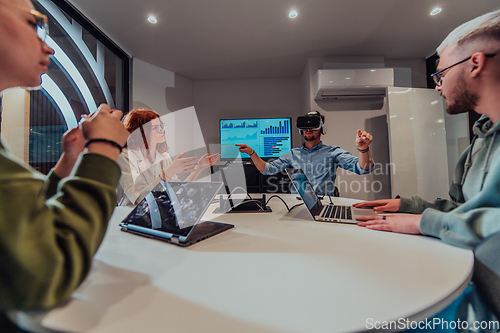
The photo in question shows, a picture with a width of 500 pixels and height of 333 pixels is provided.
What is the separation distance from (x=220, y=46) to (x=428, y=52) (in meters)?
3.27

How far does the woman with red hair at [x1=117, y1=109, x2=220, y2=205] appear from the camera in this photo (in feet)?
4.71

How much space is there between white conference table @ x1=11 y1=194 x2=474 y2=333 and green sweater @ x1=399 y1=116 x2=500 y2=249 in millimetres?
49

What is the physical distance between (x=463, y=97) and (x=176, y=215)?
1151 mm

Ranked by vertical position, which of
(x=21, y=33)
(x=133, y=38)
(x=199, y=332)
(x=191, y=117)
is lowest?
(x=199, y=332)

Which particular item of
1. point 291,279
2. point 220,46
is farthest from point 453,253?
point 220,46

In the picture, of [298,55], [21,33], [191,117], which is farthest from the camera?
[191,117]

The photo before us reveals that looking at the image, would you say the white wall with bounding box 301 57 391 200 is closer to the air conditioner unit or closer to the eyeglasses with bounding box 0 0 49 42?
the air conditioner unit

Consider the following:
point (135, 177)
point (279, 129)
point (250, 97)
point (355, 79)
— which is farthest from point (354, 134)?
point (135, 177)

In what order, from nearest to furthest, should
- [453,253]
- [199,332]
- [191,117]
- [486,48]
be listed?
[199,332] < [453,253] < [486,48] < [191,117]

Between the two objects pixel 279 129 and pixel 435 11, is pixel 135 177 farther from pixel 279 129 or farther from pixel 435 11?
pixel 435 11

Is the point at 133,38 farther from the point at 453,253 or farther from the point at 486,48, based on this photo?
the point at 453,253

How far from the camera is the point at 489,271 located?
555mm

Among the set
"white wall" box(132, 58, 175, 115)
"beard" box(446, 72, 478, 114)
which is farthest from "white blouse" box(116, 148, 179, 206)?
"white wall" box(132, 58, 175, 115)

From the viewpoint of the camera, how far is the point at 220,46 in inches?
119
